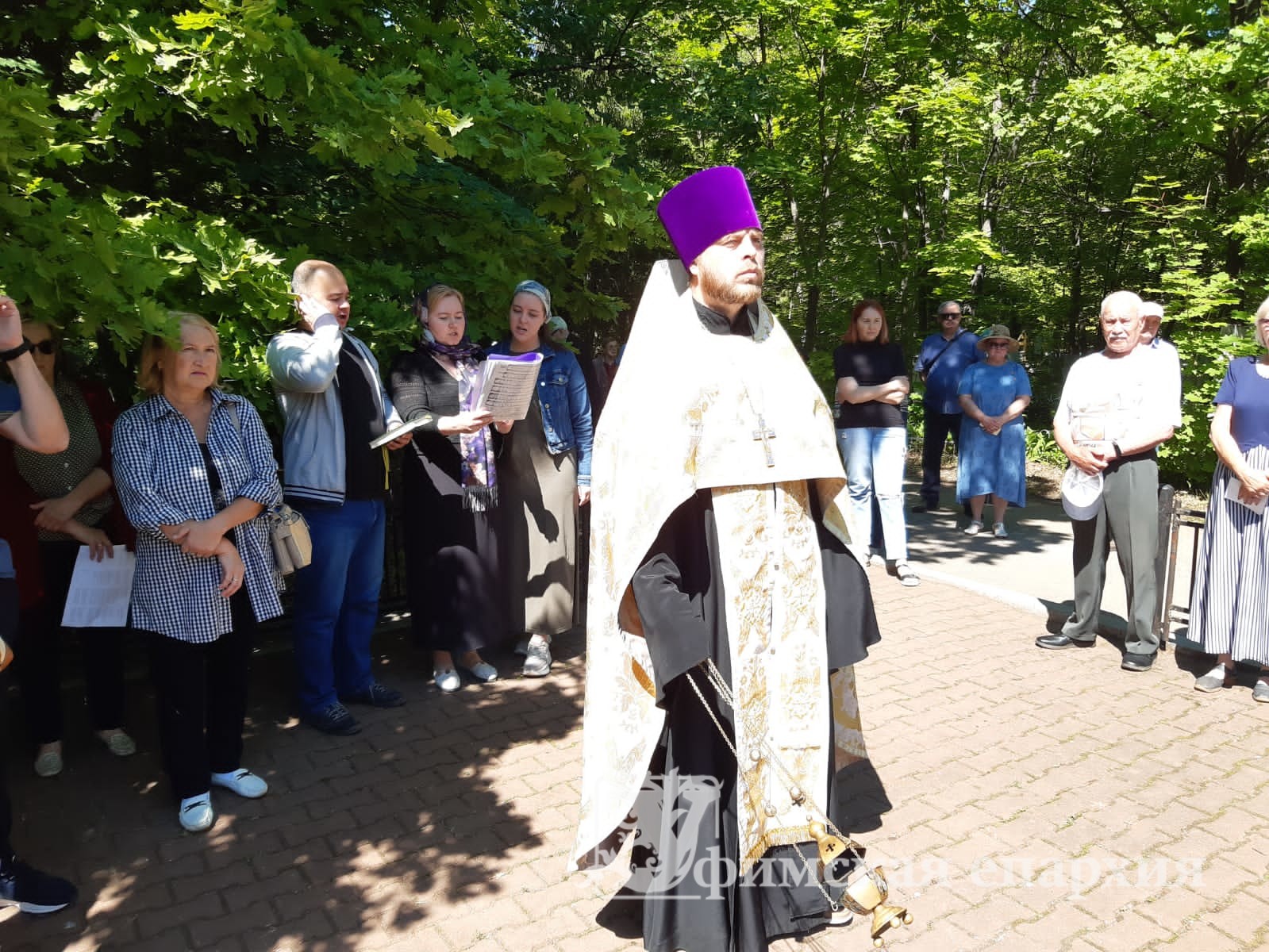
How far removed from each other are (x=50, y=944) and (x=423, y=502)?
2656 mm

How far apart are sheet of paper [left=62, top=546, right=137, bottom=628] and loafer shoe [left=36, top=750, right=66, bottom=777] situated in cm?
73

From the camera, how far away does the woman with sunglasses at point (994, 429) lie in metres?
8.90

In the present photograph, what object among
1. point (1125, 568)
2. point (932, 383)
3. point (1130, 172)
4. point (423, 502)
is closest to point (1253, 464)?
point (1125, 568)

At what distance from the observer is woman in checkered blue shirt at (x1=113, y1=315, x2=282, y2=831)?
11.6ft

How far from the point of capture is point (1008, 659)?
566 centimetres

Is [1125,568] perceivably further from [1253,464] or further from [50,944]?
[50,944]

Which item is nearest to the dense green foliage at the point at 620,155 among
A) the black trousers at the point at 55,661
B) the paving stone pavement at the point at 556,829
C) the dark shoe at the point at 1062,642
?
the black trousers at the point at 55,661

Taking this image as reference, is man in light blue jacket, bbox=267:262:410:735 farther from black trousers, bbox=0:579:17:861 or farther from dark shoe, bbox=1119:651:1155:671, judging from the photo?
dark shoe, bbox=1119:651:1155:671

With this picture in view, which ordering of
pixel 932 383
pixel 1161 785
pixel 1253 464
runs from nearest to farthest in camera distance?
Result: pixel 1161 785 → pixel 1253 464 → pixel 932 383

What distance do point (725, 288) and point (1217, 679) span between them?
408 centimetres

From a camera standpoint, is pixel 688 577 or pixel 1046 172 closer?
pixel 688 577

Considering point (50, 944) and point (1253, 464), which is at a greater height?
point (1253, 464)

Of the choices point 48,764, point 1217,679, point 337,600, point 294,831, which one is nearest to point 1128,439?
point 1217,679

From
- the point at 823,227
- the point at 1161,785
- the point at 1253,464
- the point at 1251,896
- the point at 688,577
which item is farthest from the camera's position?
the point at 823,227
